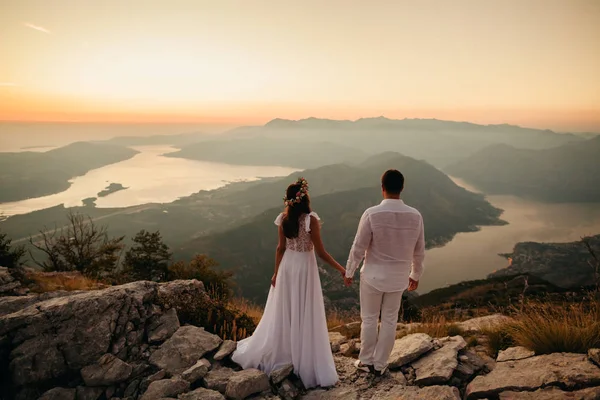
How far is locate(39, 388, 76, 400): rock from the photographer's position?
3.99 meters

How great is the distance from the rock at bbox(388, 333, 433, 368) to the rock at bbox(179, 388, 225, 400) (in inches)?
97.9

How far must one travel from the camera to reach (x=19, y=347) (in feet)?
14.1

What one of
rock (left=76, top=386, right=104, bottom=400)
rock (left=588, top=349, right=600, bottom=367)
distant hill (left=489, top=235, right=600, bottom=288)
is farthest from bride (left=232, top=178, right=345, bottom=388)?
distant hill (left=489, top=235, right=600, bottom=288)

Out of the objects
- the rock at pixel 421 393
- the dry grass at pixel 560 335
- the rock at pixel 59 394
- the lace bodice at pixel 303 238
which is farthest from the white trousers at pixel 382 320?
the rock at pixel 59 394

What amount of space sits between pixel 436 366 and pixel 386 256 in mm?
1761

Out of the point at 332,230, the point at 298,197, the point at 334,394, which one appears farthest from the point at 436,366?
the point at 332,230

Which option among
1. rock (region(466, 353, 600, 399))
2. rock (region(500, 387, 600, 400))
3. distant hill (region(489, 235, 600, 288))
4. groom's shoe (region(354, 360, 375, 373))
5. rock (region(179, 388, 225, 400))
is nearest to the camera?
rock (region(500, 387, 600, 400))

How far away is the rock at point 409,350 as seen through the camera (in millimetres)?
4598

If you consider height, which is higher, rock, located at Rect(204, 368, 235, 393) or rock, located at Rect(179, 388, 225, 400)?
rock, located at Rect(179, 388, 225, 400)

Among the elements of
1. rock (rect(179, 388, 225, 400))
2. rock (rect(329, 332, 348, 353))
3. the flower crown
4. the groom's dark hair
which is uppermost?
the groom's dark hair

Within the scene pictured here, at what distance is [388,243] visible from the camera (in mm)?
4008

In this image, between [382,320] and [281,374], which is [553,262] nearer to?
[382,320]

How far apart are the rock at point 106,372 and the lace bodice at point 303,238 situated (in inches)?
114

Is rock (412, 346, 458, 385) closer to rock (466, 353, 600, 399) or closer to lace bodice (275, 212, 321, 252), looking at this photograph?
rock (466, 353, 600, 399)
